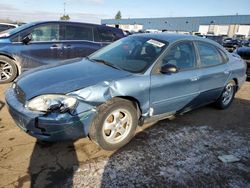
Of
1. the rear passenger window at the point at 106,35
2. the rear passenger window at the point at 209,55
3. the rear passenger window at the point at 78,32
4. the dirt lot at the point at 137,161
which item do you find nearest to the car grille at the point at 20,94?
the dirt lot at the point at 137,161

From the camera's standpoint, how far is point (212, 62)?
4.60 meters

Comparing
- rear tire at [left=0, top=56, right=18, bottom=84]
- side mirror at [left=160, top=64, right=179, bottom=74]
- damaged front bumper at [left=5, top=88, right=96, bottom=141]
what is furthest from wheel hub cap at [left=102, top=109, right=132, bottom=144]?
rear tire at [left=0, top=56, right=18, bottom=84]

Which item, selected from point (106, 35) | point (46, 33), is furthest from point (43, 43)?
point (106, 35)

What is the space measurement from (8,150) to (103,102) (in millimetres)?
1391

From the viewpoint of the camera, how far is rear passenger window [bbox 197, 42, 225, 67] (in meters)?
4.36

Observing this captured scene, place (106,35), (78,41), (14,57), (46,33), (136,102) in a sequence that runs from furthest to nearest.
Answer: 1. (106,35)
2. (78,41)
3. (46,33)
4. (14,57)
5. (136,102)

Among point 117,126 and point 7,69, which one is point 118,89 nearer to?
point 117,126

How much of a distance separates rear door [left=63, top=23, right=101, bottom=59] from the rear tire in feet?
4.46

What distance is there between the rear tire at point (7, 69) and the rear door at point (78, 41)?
53.5 inches

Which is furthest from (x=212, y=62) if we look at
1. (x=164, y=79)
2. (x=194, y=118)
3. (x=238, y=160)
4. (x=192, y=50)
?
(x=238, y=160)

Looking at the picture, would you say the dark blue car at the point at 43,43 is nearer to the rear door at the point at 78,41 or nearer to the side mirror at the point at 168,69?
the rear door at the point at 78,41

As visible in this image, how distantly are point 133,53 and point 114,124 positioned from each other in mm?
1243

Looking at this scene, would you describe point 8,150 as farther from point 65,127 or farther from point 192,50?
point 192,50

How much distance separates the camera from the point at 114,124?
3.30 metres
